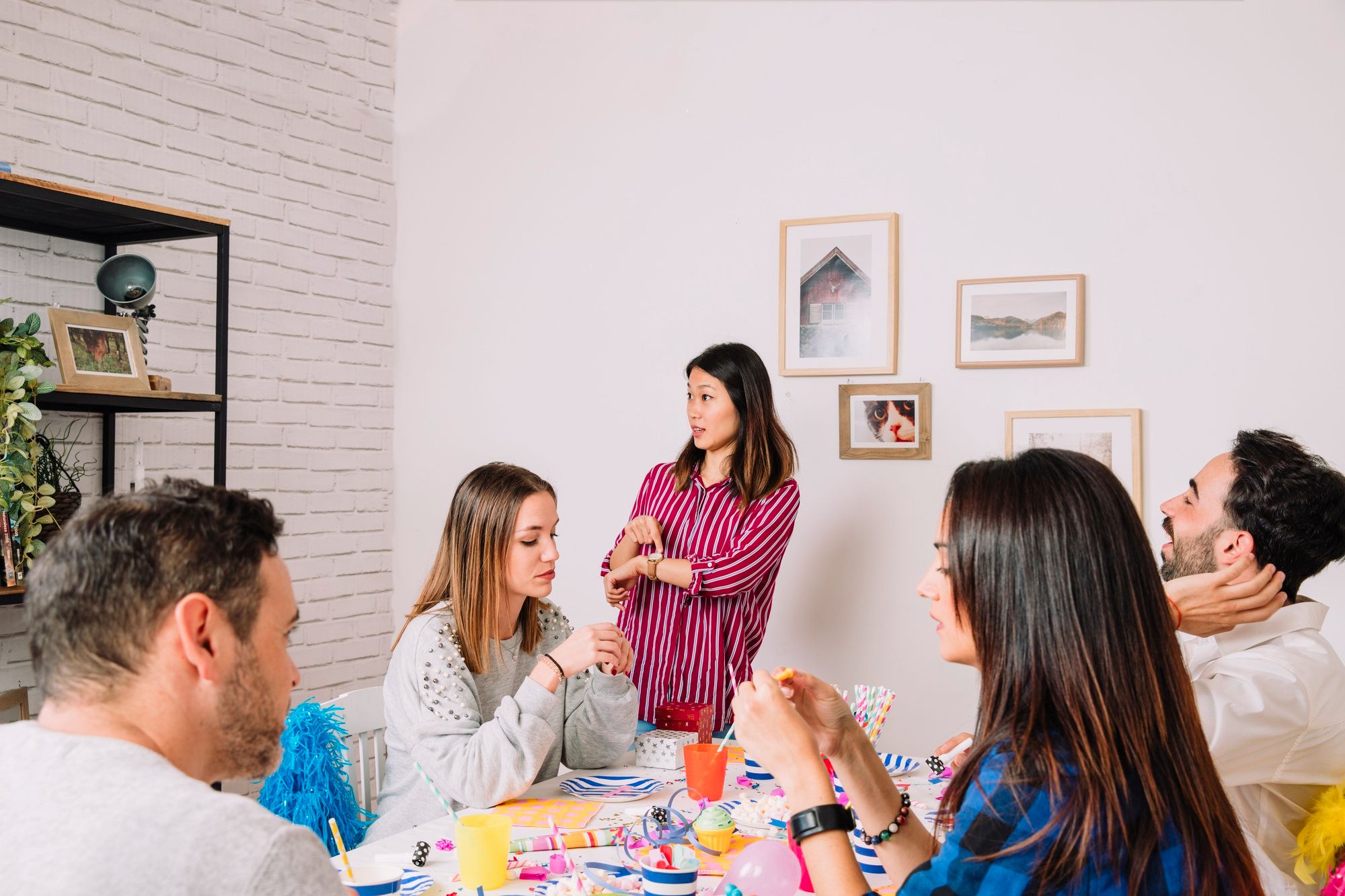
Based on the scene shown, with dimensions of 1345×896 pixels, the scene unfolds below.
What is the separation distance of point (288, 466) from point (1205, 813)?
3.31 metres

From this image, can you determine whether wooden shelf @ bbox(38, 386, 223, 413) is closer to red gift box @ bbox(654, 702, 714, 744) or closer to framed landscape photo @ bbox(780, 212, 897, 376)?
red gift box @ bbox(654, 702, 714, 744)

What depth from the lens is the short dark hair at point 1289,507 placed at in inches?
74.6

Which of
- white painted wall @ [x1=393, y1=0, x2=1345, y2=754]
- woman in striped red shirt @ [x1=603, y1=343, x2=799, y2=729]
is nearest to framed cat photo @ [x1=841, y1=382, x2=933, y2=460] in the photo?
white painted wall @ [x1=393, y1=0, x2=1345, y2=754]

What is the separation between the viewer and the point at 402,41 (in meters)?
4.31

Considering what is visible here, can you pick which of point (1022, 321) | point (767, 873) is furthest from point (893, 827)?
point (1022, 321)

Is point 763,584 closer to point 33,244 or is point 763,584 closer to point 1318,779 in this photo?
point 1318,779

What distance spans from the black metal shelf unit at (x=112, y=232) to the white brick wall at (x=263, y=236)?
0.05 m

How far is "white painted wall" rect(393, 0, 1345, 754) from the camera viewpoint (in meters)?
3.12

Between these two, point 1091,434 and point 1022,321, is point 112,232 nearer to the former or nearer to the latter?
point 1022,321

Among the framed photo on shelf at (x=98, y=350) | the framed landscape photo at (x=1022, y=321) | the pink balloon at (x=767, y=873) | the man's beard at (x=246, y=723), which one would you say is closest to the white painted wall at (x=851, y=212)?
the framed landscape photo at (x=1022, y=321)

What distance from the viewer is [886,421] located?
139 inches

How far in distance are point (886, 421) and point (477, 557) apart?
68.4 inches

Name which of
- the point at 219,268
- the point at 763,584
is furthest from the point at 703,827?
the point at 219,268

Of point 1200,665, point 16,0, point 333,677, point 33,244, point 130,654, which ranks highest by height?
point 16,0
